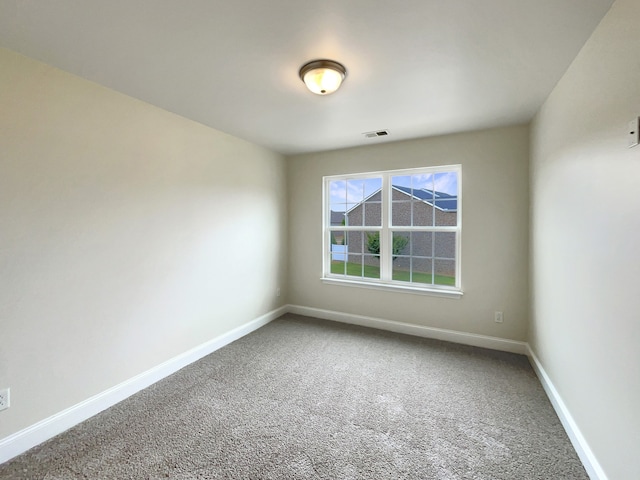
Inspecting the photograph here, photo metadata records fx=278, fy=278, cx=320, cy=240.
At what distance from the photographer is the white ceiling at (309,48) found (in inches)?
53.1

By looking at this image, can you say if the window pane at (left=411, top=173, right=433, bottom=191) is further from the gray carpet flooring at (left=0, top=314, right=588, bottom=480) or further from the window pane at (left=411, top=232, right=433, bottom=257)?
the gray carpet flooring at (left=0, top=314, right=588, bottom=480)

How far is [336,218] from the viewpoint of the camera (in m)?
4.08

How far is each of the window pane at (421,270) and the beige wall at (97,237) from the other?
90.6 inches

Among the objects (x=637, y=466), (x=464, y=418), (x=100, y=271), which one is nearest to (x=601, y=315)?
(x=637, y=466)

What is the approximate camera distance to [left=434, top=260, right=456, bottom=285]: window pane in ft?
11.0

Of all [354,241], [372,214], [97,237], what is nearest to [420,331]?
[354,241]

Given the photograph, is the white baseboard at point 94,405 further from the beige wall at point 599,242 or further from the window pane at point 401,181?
the beige wall at point 599,242

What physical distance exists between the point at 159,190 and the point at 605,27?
3.13 m

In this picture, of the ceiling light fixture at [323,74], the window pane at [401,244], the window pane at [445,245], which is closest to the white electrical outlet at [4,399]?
the ceiling light fixture at [323,74]

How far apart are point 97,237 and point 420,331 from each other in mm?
3386

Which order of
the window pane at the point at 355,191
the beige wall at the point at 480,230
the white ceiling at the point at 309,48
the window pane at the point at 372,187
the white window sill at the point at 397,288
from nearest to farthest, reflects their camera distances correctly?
the white ceiling at the point at 309,48
the beige wall at the point at 480,230
the white window sill at the point at 397,288
the window pane at the point at 372,187
the window pane at the point at 355,191

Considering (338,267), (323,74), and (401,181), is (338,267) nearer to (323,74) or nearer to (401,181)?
(401,181)

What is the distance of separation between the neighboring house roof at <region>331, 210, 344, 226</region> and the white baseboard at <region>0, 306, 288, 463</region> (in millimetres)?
2059

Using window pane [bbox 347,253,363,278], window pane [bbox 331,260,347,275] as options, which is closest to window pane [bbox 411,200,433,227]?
window pane [bbox 347,253,363,278]
